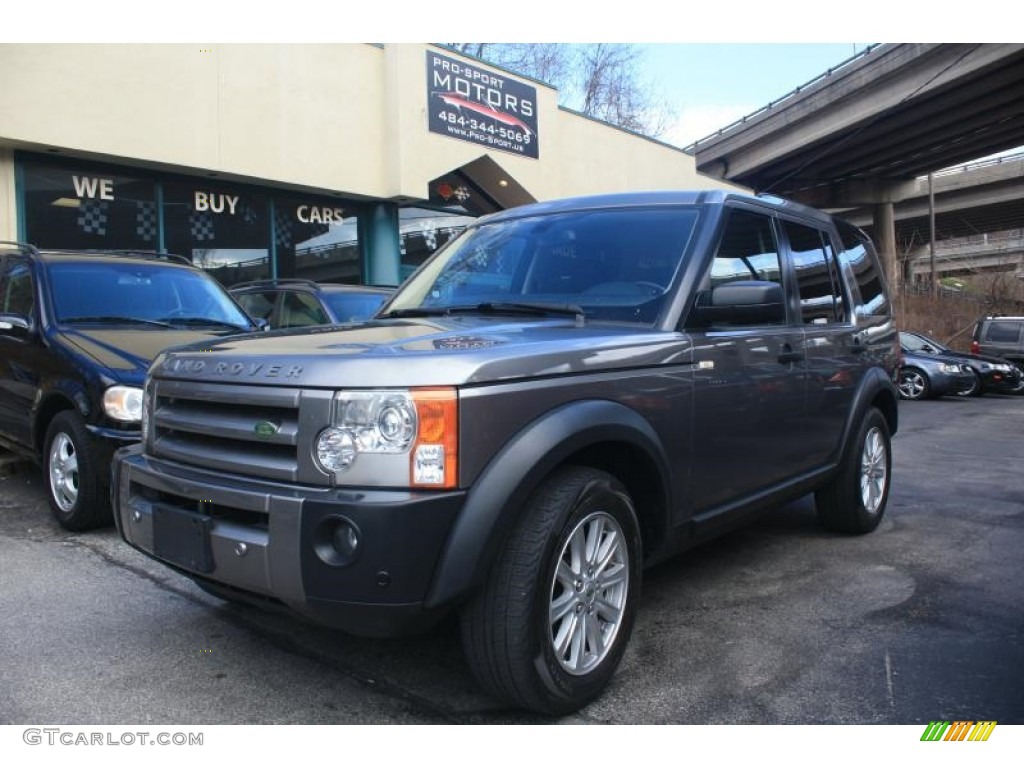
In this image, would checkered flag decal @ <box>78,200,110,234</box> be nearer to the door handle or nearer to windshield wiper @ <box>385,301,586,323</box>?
windshield wiper @ <box>385,301,586,323</box>

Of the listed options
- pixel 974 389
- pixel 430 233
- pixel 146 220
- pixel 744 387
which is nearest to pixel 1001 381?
pixel 974 389

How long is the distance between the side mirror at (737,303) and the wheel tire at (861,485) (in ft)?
5.96

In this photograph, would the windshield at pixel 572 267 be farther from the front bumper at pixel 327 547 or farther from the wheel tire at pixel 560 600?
the front bumper at pixel 327 547

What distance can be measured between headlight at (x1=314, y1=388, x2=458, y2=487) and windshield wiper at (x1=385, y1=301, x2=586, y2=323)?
3.64 feet

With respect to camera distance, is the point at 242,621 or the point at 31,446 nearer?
the point at 242,621

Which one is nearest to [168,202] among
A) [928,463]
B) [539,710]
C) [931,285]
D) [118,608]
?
[118,608]

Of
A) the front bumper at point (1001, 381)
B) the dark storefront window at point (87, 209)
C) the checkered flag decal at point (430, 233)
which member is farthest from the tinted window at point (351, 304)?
the front bumper at point (1001, 381)

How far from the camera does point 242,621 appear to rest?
141 inches

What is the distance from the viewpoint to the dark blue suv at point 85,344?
479 centimetres

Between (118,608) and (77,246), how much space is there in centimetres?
906

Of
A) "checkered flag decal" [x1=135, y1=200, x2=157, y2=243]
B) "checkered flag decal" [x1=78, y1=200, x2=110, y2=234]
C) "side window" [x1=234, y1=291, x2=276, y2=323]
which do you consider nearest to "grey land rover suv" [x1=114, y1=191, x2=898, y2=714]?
"side window" [x1=234, y1=291, x2=276, y2=323]

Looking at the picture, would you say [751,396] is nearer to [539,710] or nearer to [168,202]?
[539,710]

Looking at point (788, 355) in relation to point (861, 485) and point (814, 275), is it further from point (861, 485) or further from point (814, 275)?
point (861, 485)

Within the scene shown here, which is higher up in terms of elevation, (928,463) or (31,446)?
(31,446)
